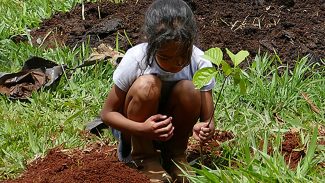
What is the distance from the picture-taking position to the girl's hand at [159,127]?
11.3 ft

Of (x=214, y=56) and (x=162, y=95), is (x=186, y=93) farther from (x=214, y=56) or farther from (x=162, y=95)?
(x=214, y=56)

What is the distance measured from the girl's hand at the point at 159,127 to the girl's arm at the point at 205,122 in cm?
15

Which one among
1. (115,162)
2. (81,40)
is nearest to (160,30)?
(115,162)

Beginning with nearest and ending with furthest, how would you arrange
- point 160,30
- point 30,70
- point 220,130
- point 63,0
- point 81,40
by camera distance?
point 160,30 < point 220,130 < point 30,70 < point 81,40 < point 63,0

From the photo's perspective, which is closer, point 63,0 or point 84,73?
point 84,73

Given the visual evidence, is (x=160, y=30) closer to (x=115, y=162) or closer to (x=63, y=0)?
(x=115, y=162)

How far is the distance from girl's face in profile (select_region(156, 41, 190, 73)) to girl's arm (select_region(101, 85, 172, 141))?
23 cm

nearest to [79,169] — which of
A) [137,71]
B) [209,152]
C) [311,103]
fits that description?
[137,71]

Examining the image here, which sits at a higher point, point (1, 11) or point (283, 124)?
point (1, 11)

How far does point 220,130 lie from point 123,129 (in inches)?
34.5

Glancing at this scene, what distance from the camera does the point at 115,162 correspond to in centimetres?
379

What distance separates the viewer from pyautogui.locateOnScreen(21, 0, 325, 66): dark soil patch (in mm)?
5312

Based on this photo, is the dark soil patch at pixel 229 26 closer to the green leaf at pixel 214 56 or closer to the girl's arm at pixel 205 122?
the girl's arm at pixel 205 122

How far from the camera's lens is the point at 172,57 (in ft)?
11.2
